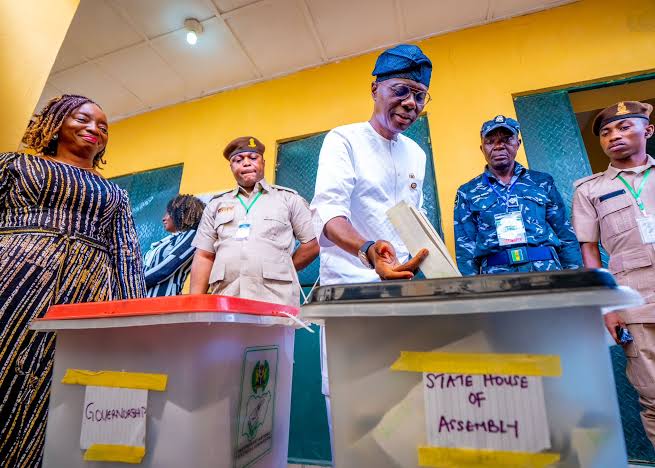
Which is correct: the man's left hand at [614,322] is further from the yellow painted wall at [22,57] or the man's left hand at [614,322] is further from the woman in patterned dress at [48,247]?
the yellow painted wall at [22,57]

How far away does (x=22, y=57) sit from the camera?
1.58 metres

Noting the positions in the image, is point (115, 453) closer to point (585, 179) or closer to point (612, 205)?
point (612, 205)

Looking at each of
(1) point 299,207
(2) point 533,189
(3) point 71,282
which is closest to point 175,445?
(3) point 71,282

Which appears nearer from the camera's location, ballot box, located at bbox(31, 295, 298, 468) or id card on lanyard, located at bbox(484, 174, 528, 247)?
ballot box, located at bbox(31, 295, 298, 468)

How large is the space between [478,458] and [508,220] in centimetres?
136

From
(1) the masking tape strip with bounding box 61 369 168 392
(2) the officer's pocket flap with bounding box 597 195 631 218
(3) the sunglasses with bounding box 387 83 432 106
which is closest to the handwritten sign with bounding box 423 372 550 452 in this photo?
(1) the masking tape strip with bounding box 61 369 168 392

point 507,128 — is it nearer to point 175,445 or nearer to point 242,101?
point 175,445

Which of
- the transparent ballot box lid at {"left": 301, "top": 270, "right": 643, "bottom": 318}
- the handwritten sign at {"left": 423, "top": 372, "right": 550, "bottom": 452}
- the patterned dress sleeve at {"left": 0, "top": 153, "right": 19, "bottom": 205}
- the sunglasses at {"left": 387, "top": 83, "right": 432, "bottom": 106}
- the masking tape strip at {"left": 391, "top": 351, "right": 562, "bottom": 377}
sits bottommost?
the handwritten sign at {"left": 423, "top": 372, "right": 550, "bottom": 452}

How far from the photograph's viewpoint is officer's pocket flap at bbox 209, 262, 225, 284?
60.7 inches

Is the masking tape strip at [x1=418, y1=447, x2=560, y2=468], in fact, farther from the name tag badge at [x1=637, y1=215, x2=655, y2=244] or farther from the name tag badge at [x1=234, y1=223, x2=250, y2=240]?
the name tag badge at [x1=637, y1=215, x2=655, y2=244]

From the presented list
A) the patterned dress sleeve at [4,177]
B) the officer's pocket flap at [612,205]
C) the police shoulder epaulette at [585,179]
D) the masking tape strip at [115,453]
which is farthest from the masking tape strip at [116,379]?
the police shoulder epaulette at [585,179]

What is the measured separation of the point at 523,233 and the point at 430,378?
1314 millimetres

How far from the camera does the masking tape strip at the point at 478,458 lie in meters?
0.38

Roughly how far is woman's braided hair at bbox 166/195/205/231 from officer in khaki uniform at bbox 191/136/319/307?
1.47 feet
